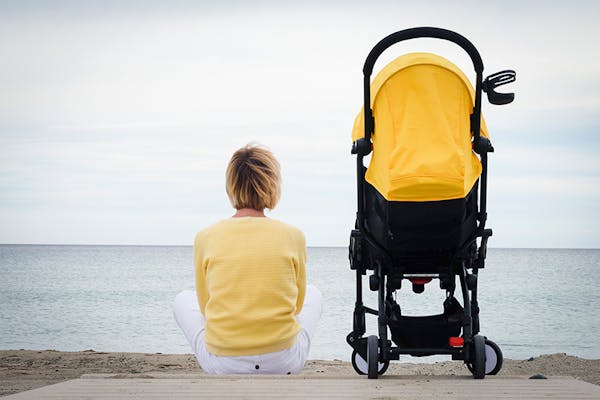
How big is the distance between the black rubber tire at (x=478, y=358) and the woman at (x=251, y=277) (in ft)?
2.81

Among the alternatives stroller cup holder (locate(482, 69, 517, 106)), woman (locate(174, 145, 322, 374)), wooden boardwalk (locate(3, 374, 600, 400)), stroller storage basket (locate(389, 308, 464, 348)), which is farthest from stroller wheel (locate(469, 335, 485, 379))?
stroller cup holder (locate(482, 69, 517, 106))

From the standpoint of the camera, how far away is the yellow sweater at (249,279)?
3.69 m

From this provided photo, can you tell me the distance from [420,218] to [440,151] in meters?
0.36

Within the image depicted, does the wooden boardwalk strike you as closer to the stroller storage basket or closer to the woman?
the woman

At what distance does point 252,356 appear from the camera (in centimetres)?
379

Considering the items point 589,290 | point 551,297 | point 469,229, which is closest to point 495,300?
point 551,297

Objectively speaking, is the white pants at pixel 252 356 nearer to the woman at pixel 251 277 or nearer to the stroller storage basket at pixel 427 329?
the woman at pixel 251 277

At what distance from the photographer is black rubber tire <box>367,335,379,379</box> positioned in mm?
4043

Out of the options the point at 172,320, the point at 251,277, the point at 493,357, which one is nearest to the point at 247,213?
the point at 251,277

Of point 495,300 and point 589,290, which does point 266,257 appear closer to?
point 495,300

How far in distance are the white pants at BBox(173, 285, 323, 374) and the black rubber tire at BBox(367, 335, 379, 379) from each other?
0.29m

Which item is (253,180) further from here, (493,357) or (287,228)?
(493,357)

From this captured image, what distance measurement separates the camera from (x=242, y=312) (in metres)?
3.71

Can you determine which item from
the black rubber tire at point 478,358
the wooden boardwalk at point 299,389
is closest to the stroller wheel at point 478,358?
the black rubber tire at point 478,358
